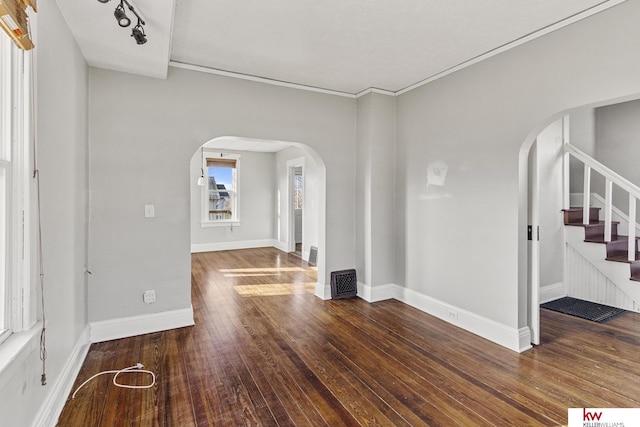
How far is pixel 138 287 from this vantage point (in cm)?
325

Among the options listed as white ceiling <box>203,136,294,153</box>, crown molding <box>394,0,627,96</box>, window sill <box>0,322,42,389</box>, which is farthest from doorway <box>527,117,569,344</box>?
white ceiling <box>203,136,294,153</box>

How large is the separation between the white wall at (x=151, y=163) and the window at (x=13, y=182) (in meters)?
1.57

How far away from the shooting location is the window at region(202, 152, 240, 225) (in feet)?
26.1

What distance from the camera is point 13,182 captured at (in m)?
1.59

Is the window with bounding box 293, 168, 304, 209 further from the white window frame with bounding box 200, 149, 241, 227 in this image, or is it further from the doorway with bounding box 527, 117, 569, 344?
the doorway with bounding box 527, 117, 569, 344

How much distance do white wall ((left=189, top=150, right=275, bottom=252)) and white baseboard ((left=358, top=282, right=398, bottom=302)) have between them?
4.71m

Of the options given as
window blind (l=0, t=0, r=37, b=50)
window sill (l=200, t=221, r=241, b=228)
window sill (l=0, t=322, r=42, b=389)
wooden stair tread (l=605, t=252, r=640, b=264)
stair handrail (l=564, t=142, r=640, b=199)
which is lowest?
window sill (l=0, t=322, r=42, b=389)

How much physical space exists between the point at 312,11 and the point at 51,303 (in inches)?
103

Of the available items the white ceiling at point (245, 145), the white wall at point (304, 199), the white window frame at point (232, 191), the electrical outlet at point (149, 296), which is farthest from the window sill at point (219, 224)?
the electrical outlet at point (149, 296)

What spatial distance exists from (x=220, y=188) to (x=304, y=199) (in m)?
2.32

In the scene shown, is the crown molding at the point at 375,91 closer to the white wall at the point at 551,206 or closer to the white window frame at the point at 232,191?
the white wall at the point at 551,206

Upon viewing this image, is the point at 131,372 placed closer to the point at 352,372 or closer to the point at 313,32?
the point at 352,372

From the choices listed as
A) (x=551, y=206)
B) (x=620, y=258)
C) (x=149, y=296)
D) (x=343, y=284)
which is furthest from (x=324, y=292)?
(x=620, y=258)

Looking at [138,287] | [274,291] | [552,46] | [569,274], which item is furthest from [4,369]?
[569,274]
